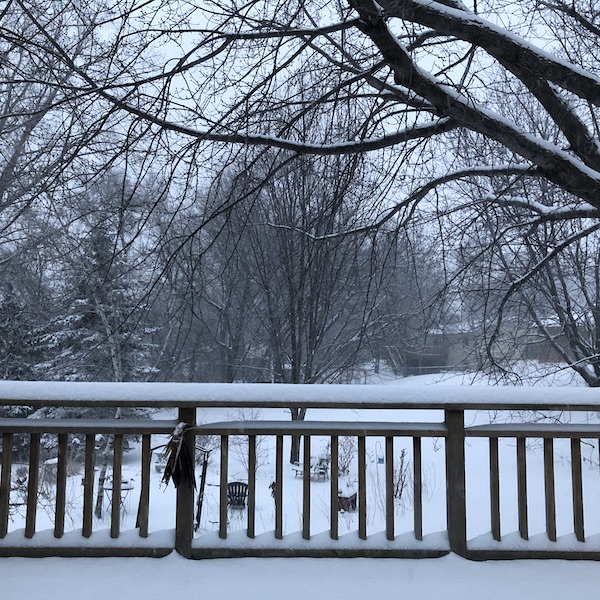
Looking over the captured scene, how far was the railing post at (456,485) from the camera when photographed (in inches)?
109

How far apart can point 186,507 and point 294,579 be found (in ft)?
2.13

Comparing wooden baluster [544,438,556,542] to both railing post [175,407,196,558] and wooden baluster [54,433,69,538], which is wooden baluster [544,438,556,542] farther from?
wooden baluster [54,433,69,538]

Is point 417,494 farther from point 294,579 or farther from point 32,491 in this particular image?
point 32,491

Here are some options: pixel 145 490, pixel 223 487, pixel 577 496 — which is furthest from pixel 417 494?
pixel 145 490

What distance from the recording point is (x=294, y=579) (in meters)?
2.55

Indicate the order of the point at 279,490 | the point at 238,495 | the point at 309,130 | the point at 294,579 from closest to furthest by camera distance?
the point at 294,579 → the point at 279,490 → the point at 309,130 → the point at 238,495

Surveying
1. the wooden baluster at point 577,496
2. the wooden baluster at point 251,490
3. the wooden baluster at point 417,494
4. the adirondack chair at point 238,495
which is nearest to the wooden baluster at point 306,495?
the wooden baluster at point 251,490

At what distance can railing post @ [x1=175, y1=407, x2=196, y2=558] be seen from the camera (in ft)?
9.04

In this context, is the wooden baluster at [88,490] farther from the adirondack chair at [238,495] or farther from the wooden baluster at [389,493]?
the adirondack chair at [238,495]

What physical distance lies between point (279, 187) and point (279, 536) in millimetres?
7457

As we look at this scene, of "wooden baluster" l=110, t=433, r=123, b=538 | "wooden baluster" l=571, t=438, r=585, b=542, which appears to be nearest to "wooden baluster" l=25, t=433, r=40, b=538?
"wooden baluster" l=110, t=433, r=123, b=538

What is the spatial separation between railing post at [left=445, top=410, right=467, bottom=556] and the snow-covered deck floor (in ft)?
0.30

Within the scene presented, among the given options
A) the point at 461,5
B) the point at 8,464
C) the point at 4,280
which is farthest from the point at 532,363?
the point at 4,280

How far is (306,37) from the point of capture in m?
3.74
